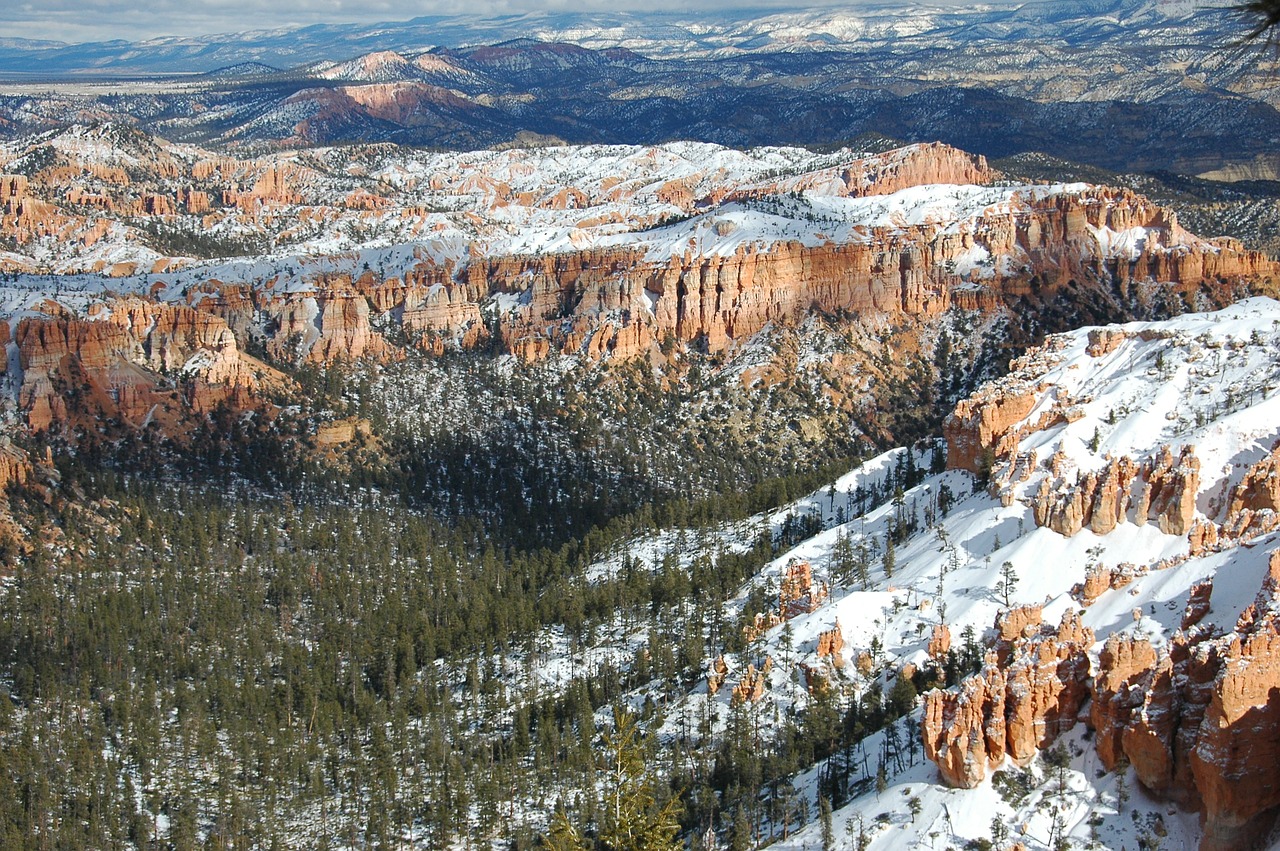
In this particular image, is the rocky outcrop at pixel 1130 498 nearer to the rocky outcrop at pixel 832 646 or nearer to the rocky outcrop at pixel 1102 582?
the rocky outcrop at pixel 1102 582

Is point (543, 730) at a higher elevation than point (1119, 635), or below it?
below

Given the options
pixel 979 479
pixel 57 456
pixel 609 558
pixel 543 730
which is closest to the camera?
pixel 543 730

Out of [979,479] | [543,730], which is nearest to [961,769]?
[543,730]

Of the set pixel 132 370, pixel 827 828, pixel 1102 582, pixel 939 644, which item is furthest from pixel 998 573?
pixel 132 370

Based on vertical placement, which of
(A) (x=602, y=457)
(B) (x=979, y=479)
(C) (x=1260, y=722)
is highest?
(C) (x=1260, y=722)

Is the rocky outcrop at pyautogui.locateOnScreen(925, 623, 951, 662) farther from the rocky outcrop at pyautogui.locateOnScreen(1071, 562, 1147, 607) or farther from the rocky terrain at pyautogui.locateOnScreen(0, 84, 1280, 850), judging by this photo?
the rocky outcrop at pyautogui.locateOnScreen(1071, 562, 1147, 607)

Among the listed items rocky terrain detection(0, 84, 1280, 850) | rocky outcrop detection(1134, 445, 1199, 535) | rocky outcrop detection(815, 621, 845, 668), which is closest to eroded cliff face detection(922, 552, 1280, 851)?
rocky terrain detection(0, 84, 1280, 850)

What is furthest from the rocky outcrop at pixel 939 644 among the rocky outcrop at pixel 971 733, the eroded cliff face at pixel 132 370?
the eroded cliff face at pixel 132 370

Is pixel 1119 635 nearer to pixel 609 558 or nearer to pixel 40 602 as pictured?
pixel 609 558
